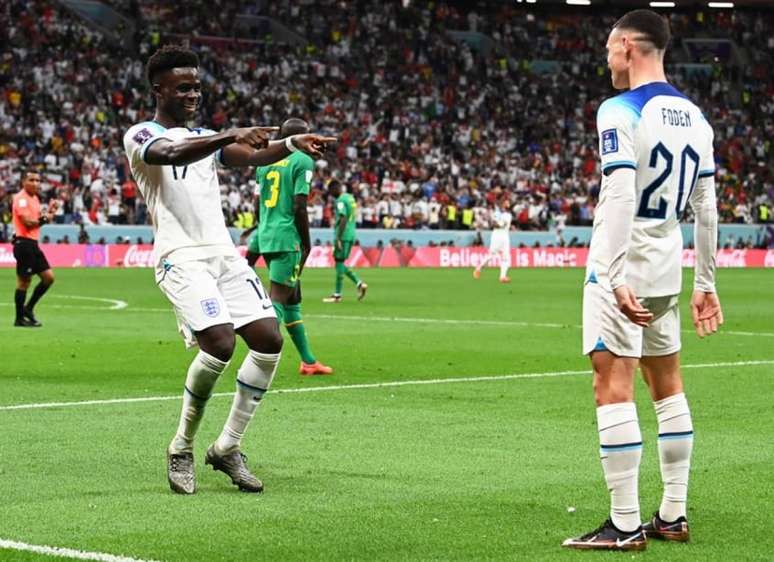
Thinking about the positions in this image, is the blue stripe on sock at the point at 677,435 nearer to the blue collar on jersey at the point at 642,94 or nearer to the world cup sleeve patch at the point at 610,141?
the world cup sleeve patch at the point at 610,141

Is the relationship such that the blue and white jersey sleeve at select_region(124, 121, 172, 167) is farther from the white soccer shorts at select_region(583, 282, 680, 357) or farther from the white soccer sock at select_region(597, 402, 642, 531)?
the white soccer sock at select_region(597, 402, 642, 531)

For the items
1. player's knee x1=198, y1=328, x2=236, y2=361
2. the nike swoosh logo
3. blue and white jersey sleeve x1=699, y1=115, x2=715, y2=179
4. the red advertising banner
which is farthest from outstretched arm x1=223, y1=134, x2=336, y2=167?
the red advertising banner

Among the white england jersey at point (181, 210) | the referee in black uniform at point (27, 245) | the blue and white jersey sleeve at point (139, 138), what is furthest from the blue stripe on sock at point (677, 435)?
the referee in black uniform at point (27, 245)

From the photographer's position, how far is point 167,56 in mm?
8039

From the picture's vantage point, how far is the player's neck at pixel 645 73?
639 centimetres

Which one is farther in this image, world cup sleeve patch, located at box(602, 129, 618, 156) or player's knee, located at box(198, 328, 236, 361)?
player's knee, located at box(198, 328, 236, 361)

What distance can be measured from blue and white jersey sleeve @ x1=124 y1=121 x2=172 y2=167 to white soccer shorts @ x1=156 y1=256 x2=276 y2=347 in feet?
2.02

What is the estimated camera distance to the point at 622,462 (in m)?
6.33

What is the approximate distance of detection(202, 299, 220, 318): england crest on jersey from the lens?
308 inches

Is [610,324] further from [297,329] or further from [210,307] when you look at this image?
[297,329]

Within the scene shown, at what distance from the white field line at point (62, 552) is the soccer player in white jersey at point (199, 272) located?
60.4 inches

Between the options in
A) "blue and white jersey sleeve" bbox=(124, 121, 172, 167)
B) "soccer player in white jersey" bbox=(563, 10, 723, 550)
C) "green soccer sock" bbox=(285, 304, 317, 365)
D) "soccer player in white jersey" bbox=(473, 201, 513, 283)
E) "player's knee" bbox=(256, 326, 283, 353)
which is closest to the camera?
"soccer player in white jersey" bbox=(563, 10, 723, 550)

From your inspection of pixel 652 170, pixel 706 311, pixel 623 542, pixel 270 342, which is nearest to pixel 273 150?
pixel 270 342

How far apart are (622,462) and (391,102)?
4957 cm
